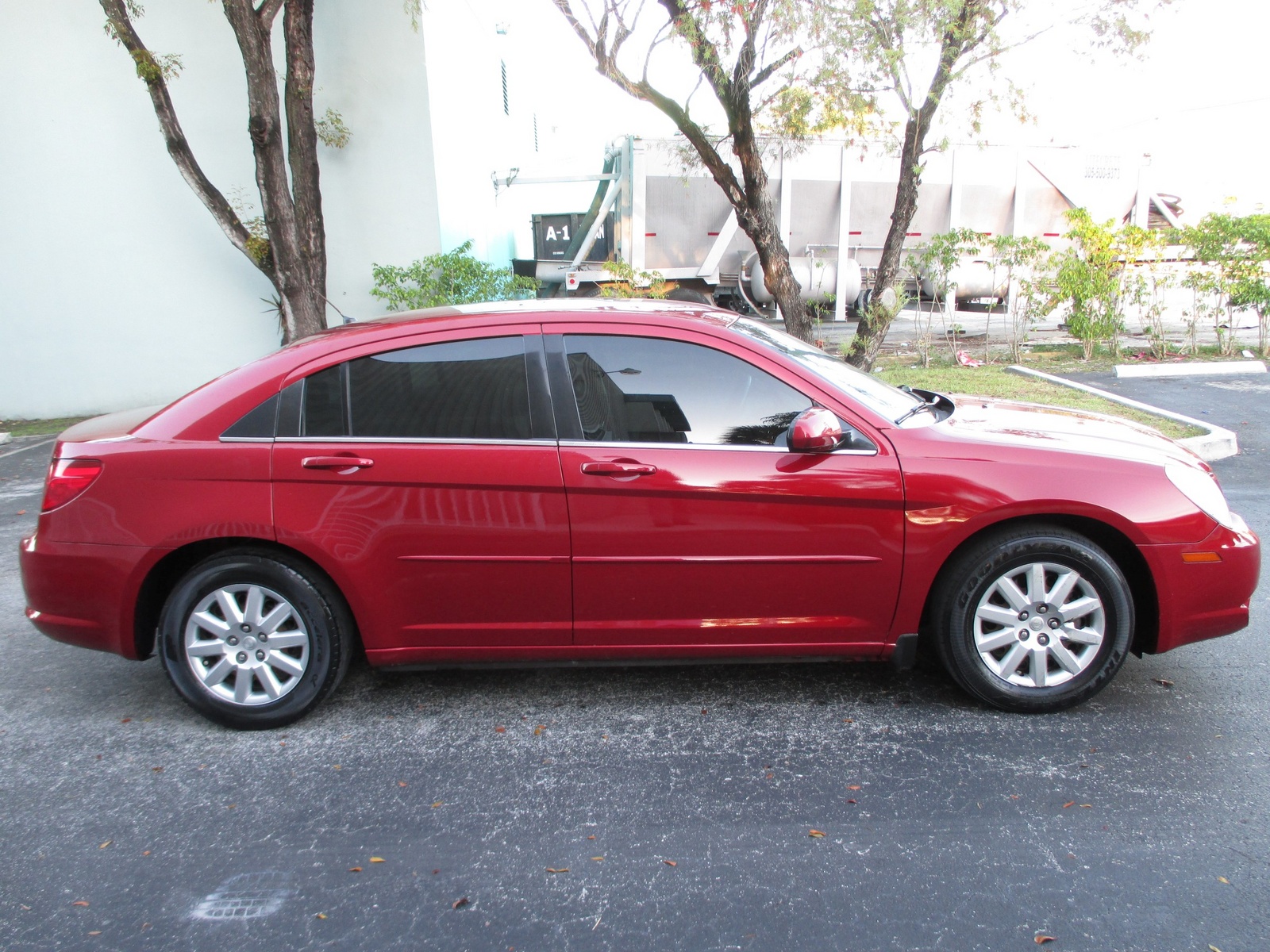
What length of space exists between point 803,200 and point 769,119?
584 centimetres

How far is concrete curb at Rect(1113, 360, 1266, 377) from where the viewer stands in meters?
11.0

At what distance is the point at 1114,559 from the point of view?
3434mm

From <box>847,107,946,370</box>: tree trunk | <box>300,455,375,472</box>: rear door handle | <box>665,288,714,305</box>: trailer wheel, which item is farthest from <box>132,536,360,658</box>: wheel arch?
<box>665,288,714,305</box>: trailer wheel

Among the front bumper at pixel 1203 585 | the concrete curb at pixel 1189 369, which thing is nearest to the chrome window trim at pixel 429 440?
the front bumper at pixel 1203 585

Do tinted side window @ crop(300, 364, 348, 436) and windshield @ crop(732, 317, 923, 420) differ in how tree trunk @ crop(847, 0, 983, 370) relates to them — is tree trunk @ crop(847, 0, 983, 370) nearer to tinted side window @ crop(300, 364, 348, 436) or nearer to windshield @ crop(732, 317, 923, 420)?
windshield @ crop(732, 317, 923, 420)

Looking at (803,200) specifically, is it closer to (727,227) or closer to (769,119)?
(727,227)

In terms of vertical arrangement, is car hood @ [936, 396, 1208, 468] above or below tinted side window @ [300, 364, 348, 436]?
below

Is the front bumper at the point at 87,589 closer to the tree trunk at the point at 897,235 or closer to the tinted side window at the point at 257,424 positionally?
the tinted side window at the point at 257,424

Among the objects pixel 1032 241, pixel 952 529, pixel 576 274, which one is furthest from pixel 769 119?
pixel 952 529

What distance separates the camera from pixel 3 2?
9.78m

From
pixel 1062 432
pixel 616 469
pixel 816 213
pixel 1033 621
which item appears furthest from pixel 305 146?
pixel 816 213

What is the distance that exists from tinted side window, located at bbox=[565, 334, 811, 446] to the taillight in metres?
1.89

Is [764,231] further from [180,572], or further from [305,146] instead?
[180,572]

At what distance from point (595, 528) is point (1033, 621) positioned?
5.61 feet
